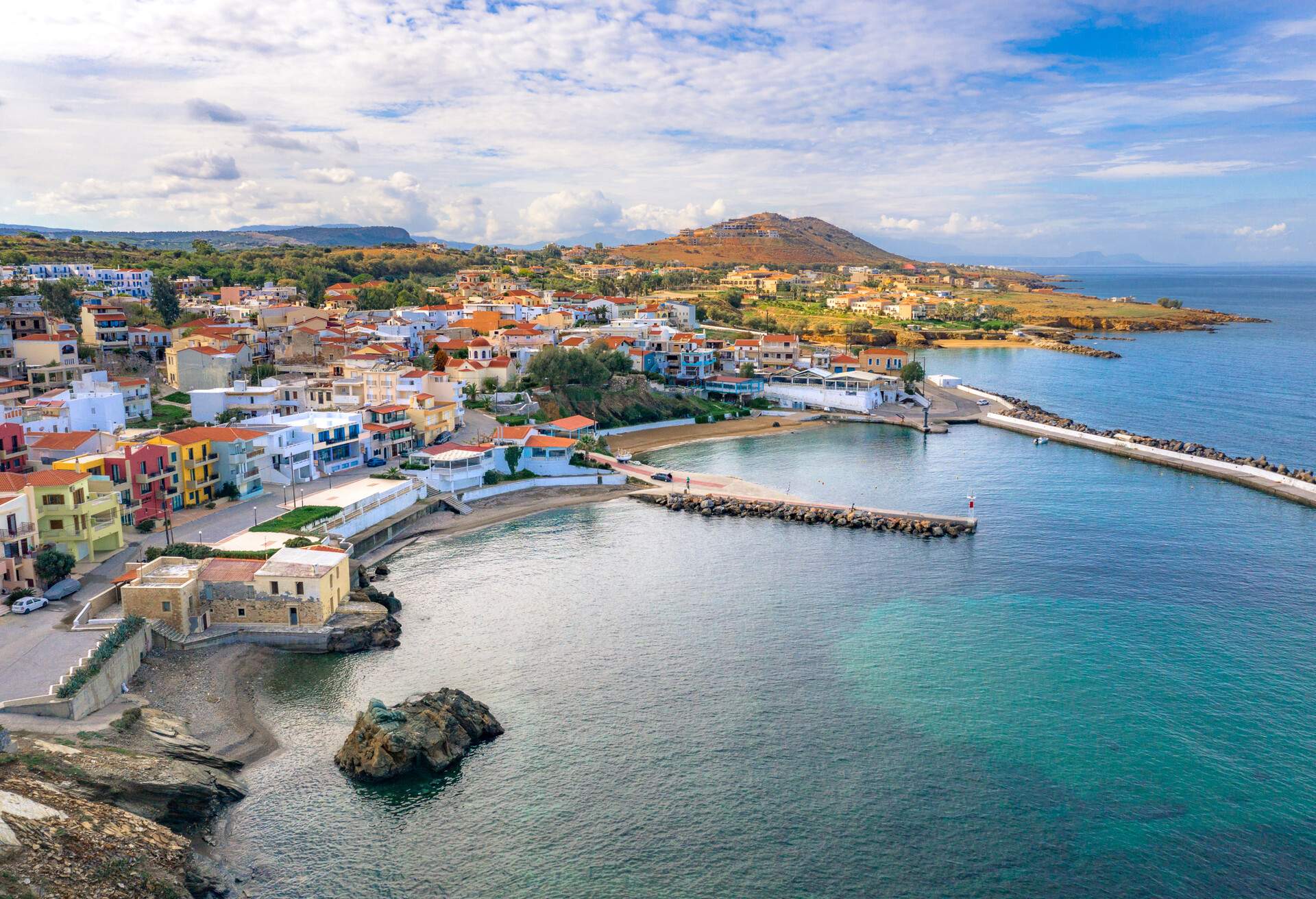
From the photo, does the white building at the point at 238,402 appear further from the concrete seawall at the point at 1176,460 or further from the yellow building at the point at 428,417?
the concrete seawall at the point at 1176,460

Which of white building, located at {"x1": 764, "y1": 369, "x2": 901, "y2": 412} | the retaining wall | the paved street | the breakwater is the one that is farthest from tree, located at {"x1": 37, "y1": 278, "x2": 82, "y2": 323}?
white building, located at {"x1": 764, "y1": 369, "x2": 901, "y2": 412}

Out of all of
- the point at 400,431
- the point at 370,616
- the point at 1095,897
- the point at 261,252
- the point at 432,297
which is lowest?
the point at 1095,897

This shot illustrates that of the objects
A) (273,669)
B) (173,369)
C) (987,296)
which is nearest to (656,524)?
(273,669)

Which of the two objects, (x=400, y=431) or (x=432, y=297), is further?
(x=432, y=297)

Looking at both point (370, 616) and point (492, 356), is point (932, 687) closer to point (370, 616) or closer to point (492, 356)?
point (370, 616)

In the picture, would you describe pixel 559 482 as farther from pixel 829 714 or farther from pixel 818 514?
pixel 829 714

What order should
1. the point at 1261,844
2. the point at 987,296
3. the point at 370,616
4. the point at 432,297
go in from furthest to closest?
the point at 987,296, the point at 432,297, the point at 370,616, the point at 1261,844

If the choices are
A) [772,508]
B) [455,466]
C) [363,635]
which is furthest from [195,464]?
[772,508]
